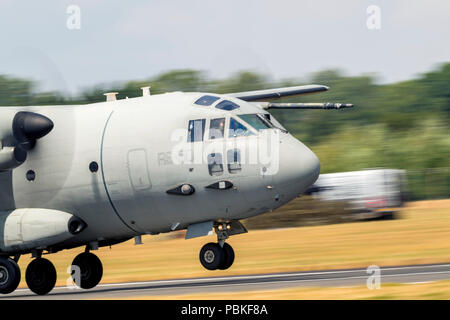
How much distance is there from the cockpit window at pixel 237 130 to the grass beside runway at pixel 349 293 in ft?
11.8

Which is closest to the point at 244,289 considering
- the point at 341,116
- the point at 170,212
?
the point at 170,212

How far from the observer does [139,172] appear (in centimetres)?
1775

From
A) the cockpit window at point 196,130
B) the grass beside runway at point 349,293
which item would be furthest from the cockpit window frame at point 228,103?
the grass beside runway at point 349,293

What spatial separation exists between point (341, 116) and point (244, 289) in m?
78.1

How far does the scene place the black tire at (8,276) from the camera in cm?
1853

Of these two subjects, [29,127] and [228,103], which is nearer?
[228,103]

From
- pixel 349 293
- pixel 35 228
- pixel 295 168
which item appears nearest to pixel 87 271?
pixel 35 228

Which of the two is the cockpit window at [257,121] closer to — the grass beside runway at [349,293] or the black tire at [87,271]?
the grass beside runway at [349,293]

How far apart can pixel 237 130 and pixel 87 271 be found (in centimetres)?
636

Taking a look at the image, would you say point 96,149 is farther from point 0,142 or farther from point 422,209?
point 422,209

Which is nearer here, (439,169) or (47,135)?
(47,135)

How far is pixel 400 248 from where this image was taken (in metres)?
26.3

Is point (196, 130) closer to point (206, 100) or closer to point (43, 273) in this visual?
point (206, 100)

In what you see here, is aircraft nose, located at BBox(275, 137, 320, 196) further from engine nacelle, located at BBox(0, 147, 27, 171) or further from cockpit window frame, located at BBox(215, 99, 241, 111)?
engine nacelle, located at BBox(0, 147, 27, 171)
